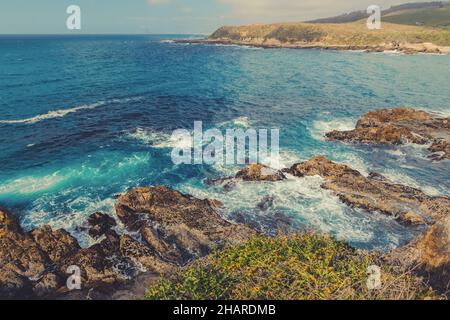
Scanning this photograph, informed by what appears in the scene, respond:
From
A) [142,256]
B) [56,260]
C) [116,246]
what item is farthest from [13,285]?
[142,256]

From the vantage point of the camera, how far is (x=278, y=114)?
54.4m

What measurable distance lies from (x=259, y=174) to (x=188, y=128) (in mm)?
18832

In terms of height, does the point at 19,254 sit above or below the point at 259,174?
below

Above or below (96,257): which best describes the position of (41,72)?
above

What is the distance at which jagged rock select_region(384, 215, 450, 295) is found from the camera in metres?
14.9

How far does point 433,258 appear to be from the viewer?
52.0 ft

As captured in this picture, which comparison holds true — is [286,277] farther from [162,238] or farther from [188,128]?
[188,128]

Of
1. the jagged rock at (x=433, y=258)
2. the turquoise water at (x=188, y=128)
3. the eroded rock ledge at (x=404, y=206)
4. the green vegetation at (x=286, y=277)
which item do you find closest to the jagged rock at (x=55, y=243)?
the turquoise water at (x=188, y=128)

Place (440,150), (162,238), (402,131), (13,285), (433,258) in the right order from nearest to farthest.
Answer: (433,258)
(13,285)
(162,238)
(440,150)
(402,131)

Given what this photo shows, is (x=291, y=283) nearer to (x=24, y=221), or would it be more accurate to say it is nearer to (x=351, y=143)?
(x=24, y=221)

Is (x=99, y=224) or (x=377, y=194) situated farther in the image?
(x=377, y=194)

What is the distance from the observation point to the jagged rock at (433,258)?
14.9 metres

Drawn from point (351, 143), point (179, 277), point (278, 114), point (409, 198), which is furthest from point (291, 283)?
point (278, 114)

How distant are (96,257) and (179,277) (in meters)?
8.87
